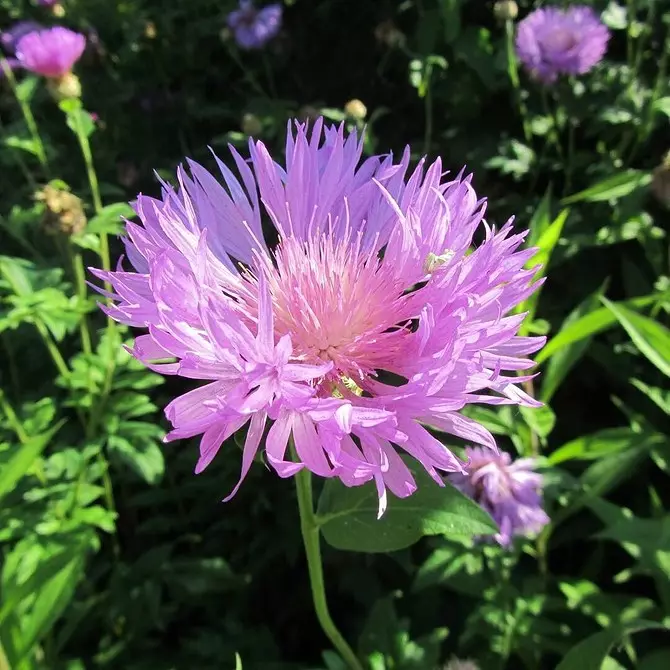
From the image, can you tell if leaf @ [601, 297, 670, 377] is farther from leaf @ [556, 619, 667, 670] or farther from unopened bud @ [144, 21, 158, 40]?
unopened bud @ [144, 21, 158, 40]

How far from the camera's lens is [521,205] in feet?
5.21

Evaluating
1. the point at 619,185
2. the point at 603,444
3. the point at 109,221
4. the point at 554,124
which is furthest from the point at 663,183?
the point at 109,221

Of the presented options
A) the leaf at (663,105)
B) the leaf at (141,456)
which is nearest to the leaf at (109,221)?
the leaf at (141,456)

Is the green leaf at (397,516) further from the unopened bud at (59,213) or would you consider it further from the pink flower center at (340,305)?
the unopened bud at (59,213)

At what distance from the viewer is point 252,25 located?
194 cm

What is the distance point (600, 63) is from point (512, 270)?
4.23 feet

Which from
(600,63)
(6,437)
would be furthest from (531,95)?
(6,437)

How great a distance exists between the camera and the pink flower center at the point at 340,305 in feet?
2.36

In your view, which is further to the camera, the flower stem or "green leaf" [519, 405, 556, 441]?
"green leaf" [519, 405, 556, 441]

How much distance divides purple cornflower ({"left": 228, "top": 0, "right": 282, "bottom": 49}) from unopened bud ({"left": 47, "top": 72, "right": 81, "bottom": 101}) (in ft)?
1.94

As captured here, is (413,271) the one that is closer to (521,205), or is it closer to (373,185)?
(373,185)

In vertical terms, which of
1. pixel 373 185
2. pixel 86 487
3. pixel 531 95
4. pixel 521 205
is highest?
pixel 373 185

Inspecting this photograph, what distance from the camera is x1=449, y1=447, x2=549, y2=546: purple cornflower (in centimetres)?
109

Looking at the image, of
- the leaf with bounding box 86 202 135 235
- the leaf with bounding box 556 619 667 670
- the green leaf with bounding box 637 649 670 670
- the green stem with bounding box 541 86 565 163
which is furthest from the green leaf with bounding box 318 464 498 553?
the green stem with bounding box 541 86 565 163
